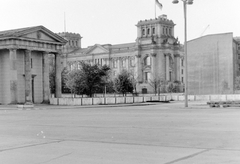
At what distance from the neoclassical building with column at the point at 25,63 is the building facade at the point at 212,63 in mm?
21109

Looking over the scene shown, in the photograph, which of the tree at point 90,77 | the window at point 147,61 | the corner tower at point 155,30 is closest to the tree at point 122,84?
the tree at point 90,77

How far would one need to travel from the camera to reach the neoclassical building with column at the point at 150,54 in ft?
433

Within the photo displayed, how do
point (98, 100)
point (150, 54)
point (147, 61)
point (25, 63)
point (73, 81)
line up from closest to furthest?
point (25, 63) < point (98, 100) < point (73, 81) < point (150, 54) < point (147, 61)

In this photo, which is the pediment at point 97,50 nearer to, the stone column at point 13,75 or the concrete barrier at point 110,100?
the concrete barrier at point 110,100

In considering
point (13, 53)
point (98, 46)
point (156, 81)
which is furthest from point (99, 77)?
point (98, 46)

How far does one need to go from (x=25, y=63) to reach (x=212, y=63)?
28.7m

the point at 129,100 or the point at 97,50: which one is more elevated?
the point at 97,50

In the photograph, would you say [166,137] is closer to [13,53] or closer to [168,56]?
[13,53]

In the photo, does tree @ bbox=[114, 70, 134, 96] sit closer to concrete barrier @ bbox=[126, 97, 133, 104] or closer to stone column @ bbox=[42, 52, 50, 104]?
concrete barrier @ bbox=[126, 97, 133, 104]

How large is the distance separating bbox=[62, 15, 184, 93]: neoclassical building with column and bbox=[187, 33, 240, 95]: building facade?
5838 centimetres

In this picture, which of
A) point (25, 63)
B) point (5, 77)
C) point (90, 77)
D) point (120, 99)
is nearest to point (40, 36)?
point (25, 63)

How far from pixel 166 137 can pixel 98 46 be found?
133 m

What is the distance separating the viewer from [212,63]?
6431 centimetres

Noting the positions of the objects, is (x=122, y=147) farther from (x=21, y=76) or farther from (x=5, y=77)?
(x=5, y=77)
